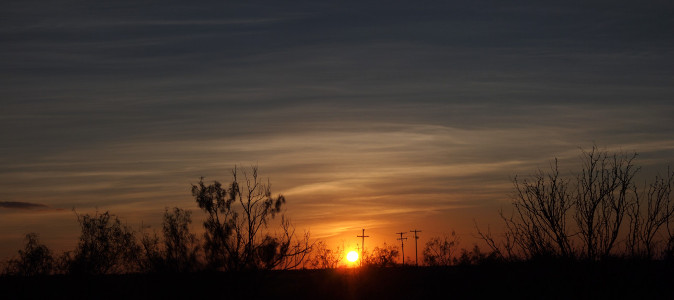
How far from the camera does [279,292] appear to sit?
116ft

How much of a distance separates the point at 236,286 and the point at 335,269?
13218mm

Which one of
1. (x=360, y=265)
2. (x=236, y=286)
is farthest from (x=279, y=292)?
(x=360, y=265)

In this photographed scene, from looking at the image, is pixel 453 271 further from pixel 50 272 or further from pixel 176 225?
pixel 50 272

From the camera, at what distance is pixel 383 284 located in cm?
4106

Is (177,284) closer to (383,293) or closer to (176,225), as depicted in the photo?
(176,225)

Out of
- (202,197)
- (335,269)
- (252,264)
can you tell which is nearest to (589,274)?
(252,264)

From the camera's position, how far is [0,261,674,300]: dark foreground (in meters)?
21.3

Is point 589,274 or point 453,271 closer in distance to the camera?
point 589,274

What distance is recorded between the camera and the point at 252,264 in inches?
1221

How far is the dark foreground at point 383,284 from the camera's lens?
2128 cm

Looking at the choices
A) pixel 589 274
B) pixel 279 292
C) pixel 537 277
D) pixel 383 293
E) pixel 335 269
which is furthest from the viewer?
pixel 335 269

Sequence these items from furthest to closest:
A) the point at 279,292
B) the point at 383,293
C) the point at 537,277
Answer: the point at 383,293
the point at 279,292
the point at 537,277

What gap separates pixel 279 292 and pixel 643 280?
18752 mm

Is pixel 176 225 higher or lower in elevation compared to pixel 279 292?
higher
